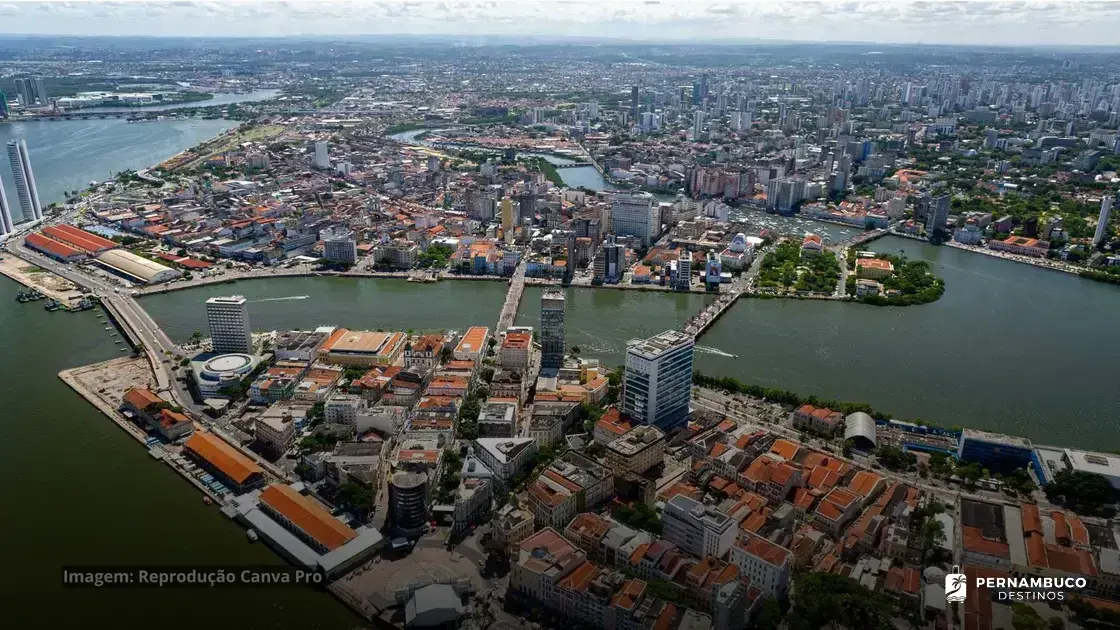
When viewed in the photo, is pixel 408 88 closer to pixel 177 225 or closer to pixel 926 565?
pixel 177 225

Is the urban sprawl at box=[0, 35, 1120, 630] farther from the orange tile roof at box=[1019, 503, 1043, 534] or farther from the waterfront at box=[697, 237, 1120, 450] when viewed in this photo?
the waterfront at box=[697, 237, 1120, 450]

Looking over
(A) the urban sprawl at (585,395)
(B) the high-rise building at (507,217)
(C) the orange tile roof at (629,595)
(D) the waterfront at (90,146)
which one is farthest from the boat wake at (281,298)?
(D) the waterfront at (90,146)

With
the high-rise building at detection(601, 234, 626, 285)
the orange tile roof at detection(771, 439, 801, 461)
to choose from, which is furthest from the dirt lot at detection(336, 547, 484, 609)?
the high-rise building at detection(601, 234, 626, 285)

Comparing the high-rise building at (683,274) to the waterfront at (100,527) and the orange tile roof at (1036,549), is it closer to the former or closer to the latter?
the orange tile roof at (1036,549)

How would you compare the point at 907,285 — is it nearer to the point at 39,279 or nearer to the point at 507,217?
the point at 507,217

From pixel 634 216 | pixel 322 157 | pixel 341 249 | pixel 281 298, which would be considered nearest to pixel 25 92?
pixel 322 157

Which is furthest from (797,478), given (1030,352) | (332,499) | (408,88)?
(408,88)
